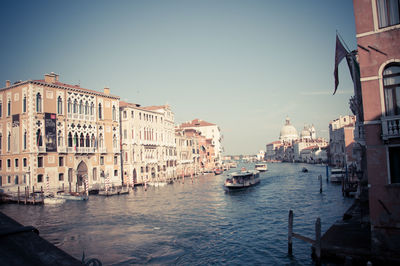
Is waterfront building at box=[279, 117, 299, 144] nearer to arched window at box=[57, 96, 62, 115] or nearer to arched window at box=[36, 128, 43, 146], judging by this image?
arched window at box=[57, 96, 62, 115]

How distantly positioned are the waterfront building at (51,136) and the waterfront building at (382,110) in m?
29.4

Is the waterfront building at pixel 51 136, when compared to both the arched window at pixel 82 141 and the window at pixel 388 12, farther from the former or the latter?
the window at pixel 388 12

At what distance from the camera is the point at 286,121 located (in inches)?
7662

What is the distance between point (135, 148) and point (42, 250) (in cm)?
4189

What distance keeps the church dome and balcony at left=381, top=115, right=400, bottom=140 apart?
185m

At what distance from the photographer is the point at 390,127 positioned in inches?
325

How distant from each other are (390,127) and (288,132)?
187 meters

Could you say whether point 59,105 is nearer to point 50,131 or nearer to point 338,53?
point 50,131

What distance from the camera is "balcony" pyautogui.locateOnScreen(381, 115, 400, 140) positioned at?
8.17 m

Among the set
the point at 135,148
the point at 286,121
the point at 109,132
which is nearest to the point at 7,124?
the point at 109,132

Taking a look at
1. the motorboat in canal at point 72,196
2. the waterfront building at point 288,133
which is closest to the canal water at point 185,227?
the motorboat in canal at point 72,196

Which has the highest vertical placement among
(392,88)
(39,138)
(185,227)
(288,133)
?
(288,133)

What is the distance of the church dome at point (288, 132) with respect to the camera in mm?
187625

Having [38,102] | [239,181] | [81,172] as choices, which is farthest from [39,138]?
[239,181]
